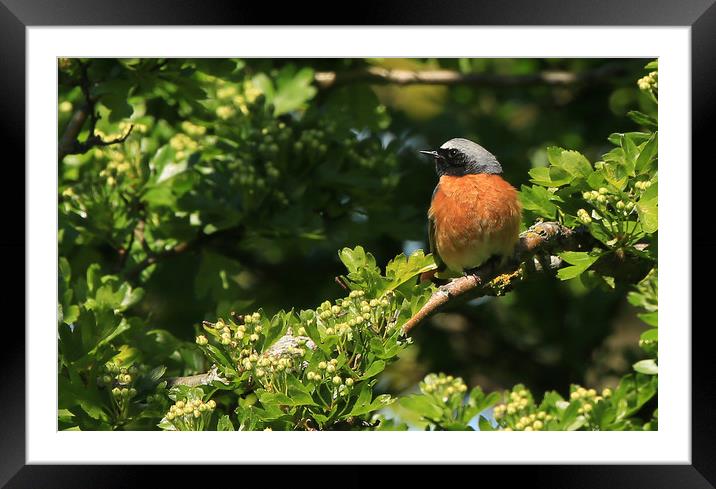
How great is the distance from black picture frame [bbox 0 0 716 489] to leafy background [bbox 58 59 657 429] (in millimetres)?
448

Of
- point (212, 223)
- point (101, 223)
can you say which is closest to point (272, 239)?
point (212, 223)

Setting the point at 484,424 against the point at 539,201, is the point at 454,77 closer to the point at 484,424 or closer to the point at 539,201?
the point at 539,201

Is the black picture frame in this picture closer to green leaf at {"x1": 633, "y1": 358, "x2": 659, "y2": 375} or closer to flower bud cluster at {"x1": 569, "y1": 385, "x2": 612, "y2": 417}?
green leaf at {"x1": 633, "y1": 358, "x2": 659, "y2": 375}

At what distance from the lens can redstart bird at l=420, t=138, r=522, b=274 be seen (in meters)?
5.90

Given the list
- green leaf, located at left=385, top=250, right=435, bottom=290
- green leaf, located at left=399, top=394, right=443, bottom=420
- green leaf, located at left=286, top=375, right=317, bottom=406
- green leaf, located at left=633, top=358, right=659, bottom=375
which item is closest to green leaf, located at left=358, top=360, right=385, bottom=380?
green leaf, located at left=286, top=375, right=317, bottom=406

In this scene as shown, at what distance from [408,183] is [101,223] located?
10.1 ft

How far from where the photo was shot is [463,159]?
6645mm

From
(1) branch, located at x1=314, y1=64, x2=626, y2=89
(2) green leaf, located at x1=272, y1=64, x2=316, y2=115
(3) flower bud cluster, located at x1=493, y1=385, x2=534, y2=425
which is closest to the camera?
(3) flower bud cluster, located at x1=493, y1=385, x2=534, y2=425

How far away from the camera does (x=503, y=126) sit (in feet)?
30.4

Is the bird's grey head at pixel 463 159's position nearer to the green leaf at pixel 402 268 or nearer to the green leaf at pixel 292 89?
the green leaf at pixel 292 89

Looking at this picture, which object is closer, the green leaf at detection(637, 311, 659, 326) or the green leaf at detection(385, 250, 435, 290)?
the green leaf at detection(385, 250, 435, 290)

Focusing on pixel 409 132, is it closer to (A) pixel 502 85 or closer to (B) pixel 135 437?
(A) pixel 502 85

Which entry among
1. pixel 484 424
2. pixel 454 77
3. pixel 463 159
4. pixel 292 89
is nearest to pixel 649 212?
pixel 484 424
